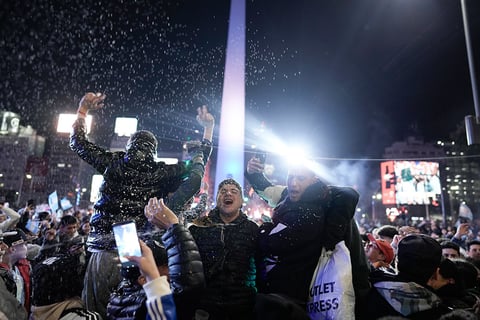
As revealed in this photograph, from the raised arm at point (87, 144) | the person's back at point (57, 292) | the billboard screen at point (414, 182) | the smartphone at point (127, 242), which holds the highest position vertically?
the billboard screen at point (414, 182)

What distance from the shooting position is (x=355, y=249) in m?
2.88

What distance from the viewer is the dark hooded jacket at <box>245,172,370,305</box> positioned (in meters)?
2.76

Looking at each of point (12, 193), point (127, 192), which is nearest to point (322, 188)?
point (127, 192)

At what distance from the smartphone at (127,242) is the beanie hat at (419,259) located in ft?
6.95

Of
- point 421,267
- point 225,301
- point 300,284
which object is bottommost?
point 225,301

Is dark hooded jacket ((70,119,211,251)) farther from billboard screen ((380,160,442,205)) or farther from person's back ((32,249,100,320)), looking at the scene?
billboard screen ((380,160,442,205))

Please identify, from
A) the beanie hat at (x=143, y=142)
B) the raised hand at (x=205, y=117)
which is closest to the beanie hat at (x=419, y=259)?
the beanie hat at (x=143, y=142)

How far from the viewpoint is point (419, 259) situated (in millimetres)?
2578

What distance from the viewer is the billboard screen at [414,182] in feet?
135

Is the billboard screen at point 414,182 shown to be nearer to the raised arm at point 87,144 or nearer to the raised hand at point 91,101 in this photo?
the raised hand at point 91,101

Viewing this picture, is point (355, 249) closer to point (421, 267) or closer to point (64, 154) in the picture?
point (421, 267)

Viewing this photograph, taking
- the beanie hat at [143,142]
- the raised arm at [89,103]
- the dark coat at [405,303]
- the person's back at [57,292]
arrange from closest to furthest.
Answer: the dark coat at [405,303]
the person's back at [57,292]
the beanie hat at [143,142]
the raised arm at [89,103]

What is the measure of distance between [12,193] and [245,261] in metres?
19.0

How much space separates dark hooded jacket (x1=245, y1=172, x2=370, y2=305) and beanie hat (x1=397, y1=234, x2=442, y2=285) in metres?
0.34
